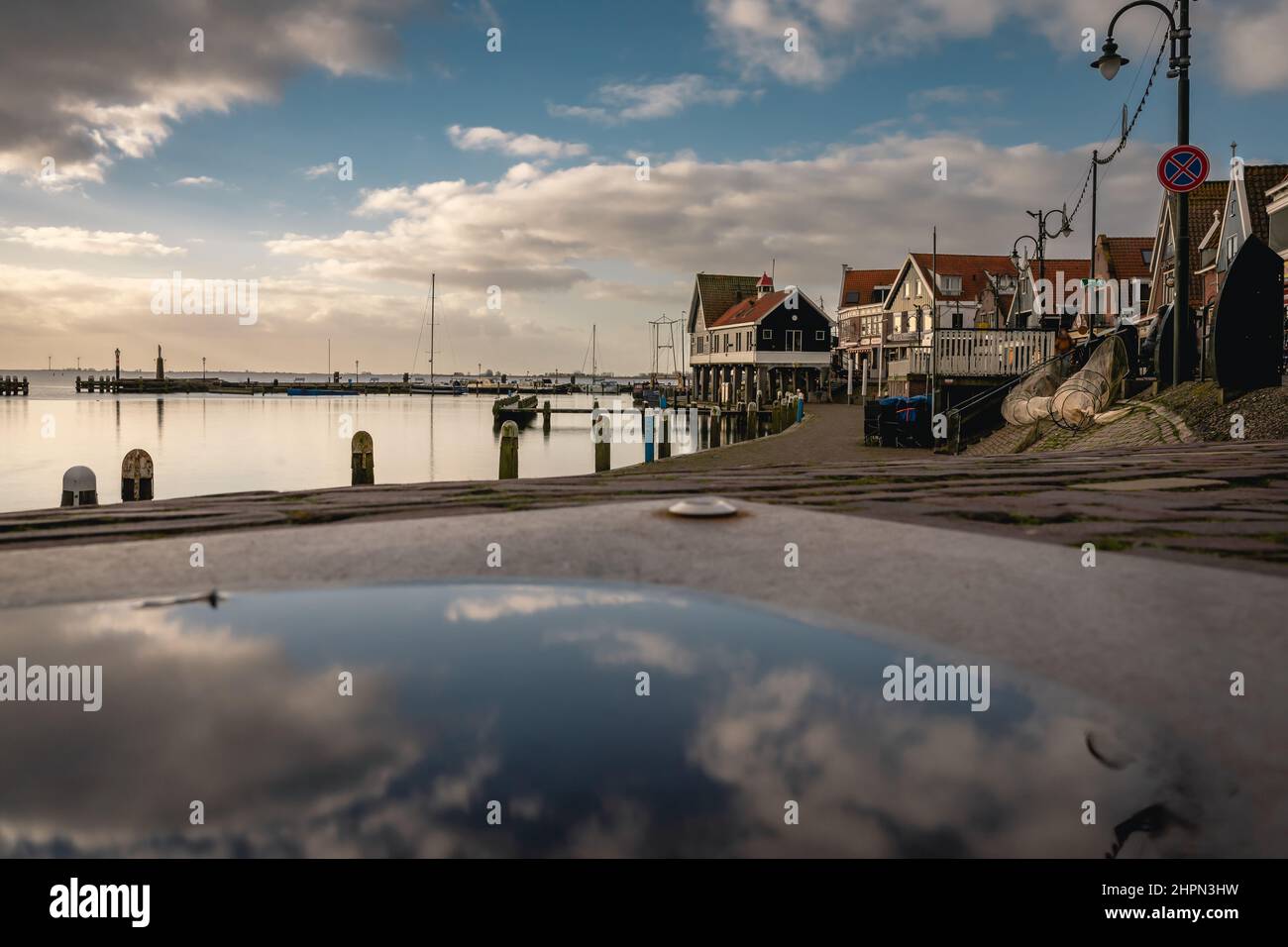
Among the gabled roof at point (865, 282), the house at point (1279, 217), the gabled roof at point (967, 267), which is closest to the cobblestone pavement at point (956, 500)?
the house at point (1279, 217)

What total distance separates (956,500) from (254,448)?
4822 centimetres

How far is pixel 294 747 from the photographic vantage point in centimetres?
223

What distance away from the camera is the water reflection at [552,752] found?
1.82 m

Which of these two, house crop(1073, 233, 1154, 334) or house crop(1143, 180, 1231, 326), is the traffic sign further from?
house crop(1073, 233, 1154, 334)

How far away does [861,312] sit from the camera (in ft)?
261

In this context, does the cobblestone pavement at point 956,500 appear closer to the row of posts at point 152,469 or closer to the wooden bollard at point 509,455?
the row of posts at point 152,469

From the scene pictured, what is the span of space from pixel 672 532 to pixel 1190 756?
254cm

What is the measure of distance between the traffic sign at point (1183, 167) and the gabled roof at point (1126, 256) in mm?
50423

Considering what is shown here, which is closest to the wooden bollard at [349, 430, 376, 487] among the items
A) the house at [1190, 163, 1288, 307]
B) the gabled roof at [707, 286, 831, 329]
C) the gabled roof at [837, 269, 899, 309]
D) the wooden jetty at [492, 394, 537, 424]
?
the house at [1190, 163, 1288, 307]

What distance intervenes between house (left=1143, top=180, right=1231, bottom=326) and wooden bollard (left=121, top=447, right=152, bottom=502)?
4324 centimetres

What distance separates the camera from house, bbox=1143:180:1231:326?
43188 millimetres

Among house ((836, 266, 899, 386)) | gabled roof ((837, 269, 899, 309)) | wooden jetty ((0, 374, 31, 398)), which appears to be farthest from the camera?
wooden jetty ((0, 374, 31, 398))

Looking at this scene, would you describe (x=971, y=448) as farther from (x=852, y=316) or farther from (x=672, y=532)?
(x=852, y=316)
